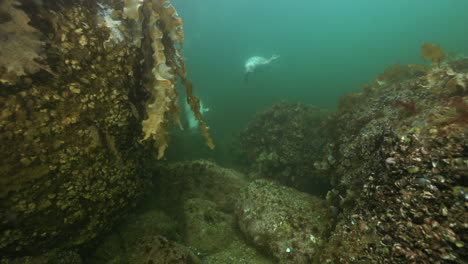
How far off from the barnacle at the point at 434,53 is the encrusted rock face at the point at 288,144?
3.23m

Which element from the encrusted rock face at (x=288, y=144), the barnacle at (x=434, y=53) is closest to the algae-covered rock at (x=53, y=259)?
the encrusted rock face at (x=288, y=144)

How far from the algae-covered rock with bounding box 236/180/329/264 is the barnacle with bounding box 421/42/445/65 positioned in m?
3.86

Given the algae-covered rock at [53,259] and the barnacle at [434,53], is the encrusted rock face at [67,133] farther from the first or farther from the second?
the barnacle at [434,53]

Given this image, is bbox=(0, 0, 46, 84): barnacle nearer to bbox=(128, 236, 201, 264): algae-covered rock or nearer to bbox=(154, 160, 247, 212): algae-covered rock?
bbox=(128, 236, 201, 264): algae-covered rock

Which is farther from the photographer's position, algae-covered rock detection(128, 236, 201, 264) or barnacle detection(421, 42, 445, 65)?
barnacle detection(421, 42, 445, 65)

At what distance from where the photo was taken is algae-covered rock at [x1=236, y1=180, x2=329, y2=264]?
10.2 feet

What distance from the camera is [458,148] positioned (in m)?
1.91

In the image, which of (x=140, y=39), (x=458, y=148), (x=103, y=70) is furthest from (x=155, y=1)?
(x=458, y=148)

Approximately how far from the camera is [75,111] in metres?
2.57

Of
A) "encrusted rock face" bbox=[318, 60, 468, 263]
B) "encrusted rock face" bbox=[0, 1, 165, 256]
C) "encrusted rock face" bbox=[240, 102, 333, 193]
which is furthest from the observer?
"encrusted rock face" bbox=[240, 102, 333, 193]

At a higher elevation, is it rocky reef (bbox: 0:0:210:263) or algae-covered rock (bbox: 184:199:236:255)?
rocky reef (bbox: 0:0:210:263)

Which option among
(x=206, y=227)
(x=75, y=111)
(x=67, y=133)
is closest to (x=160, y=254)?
(x=206, y=227)

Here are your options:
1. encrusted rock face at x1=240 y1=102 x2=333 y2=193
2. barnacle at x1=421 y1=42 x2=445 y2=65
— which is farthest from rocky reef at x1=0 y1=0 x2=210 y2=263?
barnacle at x1=421 y1=42 x2=445 y2=65

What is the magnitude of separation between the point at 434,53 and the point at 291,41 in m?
121
